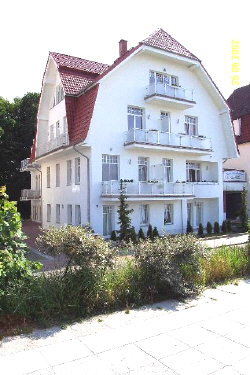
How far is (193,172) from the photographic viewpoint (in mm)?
24891

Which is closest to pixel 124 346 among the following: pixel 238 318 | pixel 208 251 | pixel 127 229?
pixel 238 318

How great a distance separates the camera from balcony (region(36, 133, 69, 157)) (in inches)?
827

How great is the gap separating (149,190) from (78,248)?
1328cm

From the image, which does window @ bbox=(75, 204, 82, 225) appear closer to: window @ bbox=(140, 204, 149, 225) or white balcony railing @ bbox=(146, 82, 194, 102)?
window @ bbox=(140, 204, 149, 225)

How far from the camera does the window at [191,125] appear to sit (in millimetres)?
24013

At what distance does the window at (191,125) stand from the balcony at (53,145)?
8.49 m

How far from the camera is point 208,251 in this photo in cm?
913

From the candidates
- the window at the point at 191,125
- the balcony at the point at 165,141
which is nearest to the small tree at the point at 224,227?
the balcony at the point at 165,141

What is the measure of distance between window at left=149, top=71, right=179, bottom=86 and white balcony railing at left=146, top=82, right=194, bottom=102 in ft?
1.39

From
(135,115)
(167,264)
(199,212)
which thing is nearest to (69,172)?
(135,115)

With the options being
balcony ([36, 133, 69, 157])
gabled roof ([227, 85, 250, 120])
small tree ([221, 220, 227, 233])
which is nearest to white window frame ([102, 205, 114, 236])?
balcony ([36, 133, 69, 157])

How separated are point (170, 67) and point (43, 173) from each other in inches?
500

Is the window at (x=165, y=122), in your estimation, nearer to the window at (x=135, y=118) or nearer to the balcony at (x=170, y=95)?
the balcony at (x=170, y=95)

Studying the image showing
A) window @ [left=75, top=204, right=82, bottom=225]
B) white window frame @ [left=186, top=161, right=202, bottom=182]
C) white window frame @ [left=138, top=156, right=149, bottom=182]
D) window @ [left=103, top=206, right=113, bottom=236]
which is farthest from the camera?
white window frame @ [left=186, top=161, right=202, bottom=182]
